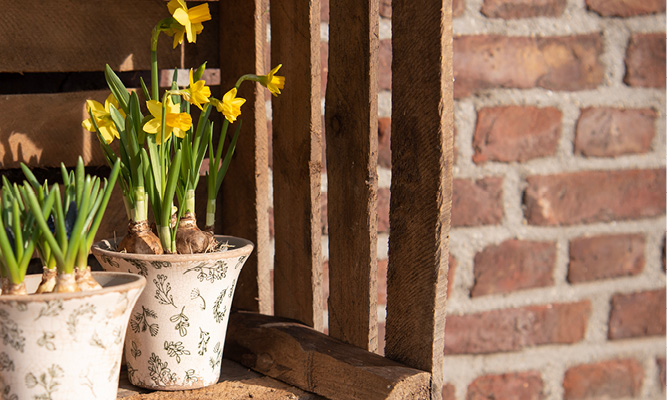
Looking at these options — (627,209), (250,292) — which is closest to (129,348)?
(250,292)

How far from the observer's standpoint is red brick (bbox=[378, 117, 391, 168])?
925mm

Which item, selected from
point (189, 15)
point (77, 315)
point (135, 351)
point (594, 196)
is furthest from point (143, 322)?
point (594, 196)

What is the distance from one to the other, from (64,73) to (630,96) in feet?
2.33

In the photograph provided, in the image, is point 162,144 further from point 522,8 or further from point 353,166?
point 522,8

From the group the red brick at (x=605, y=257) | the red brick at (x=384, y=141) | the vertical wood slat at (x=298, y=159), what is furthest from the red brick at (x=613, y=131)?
the vertical wood slat at (x=298, y=159)

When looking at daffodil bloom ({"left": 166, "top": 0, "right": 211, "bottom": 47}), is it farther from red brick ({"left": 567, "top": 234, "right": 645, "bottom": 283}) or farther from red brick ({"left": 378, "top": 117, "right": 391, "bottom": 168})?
red brick ({"left": 567, "top": 234, "right": 645, "bottom": 283})

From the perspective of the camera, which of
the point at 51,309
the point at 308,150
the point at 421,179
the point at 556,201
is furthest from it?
the point at 556,201

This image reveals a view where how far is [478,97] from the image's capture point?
979mm

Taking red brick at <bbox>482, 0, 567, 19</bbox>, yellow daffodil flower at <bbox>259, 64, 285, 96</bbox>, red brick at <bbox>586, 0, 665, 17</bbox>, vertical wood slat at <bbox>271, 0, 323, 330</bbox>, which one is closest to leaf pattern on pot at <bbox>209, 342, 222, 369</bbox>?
vertical wood slat at <bbox>271, 0, 323, 330</bbox>

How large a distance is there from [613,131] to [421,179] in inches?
21.4

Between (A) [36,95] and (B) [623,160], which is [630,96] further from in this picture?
(A) [36,95]

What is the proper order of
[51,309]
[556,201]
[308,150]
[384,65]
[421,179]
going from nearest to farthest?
[51,309] < [421,179] < [308,150] < [384,65] < [556,201]

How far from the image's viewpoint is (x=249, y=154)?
2.54 ft

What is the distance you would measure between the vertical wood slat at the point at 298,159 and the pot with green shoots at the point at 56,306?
0.75 feet
